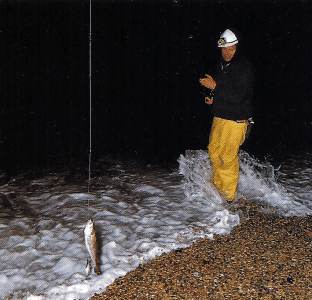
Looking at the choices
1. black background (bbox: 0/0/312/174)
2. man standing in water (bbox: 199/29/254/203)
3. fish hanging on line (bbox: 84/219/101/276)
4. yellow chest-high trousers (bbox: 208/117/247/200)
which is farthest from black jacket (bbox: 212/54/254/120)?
black background (bbox: 0/0/312/174)

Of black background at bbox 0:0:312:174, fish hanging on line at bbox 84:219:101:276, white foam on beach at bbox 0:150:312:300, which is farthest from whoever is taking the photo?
black background at bbox 0:0:312:174

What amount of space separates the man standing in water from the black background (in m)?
5.55

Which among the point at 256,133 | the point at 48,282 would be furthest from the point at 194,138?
the point at 48,282

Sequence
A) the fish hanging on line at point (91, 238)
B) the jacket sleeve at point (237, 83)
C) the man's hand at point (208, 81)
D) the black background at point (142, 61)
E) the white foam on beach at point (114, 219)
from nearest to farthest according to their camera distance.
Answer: the fish hanging on line at point (91, 238) → the white foam on beach at point (114, 219) → the jacket sleeve at point (237, 83) → the man's hand at point (208, 81) → the black background at point (142, 61)

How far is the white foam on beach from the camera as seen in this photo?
116 inches

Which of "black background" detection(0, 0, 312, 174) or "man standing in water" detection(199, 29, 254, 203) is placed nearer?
"man standing in water" detection(199, 29, 254, 203)

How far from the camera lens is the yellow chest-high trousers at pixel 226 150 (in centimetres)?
409

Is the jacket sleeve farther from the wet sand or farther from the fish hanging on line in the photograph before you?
the fish hanging on line

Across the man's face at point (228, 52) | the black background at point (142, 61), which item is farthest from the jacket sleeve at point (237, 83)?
the black background at point (142, 61)

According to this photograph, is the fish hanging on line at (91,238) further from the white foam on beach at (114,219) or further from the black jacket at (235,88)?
the black jacket at (235,88)

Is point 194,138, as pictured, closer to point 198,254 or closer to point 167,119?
point 167,119

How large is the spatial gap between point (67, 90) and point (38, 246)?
10.8m

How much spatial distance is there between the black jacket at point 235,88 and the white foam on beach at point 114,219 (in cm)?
120

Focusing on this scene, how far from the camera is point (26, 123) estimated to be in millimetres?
9992
